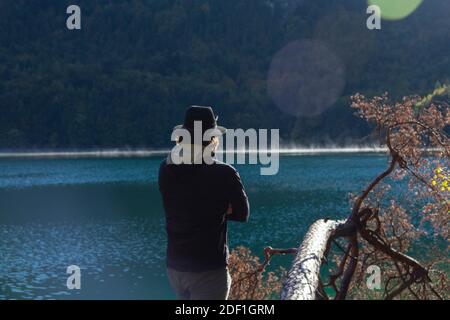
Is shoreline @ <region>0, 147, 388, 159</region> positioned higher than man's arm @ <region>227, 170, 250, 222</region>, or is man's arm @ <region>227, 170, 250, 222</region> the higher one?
man's arm @ <region>227, 170, 250, 222</region>

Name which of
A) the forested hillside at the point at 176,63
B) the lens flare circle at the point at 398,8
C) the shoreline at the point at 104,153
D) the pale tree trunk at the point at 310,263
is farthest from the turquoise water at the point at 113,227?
the lens flare circle at the point at 398,8

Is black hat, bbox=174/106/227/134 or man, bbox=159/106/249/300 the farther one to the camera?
black hat, bbox=174/106/227/134

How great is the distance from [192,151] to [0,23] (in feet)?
583

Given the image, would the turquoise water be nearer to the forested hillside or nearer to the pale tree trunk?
the pale tree trunk

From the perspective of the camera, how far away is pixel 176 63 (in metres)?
154

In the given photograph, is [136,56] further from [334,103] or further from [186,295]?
[186,295]

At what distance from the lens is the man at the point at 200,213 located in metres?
3.43

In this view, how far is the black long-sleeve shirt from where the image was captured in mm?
3424

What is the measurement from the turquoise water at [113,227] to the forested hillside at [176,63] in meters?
59.8

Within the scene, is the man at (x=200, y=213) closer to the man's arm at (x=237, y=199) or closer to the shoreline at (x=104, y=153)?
the man's arm at (x=237, y=199)

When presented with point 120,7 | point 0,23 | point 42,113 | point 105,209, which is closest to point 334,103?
point 42,113

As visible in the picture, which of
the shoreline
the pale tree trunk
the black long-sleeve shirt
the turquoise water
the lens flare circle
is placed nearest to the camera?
Answer: the black long-sleeve shirt

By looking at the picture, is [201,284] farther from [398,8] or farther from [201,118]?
[398,8]

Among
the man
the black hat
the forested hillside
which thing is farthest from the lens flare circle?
the man
